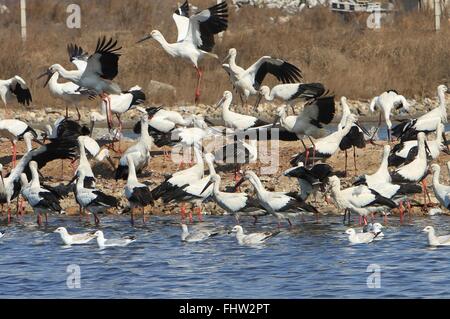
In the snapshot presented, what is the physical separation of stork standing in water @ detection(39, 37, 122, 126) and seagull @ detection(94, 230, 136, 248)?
209 inches

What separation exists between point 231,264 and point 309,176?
2157mm

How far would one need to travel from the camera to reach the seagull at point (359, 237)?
13.9 meters

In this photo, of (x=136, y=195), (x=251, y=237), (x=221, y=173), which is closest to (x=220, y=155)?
(x=221, y=173)

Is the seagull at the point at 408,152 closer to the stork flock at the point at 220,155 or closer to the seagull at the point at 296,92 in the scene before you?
the stork flock at the point at 220,155

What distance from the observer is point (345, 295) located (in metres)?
11.8

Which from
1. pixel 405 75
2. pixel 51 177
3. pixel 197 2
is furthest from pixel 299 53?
pixel 51 177

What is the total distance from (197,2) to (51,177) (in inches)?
818

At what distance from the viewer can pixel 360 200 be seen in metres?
14.5

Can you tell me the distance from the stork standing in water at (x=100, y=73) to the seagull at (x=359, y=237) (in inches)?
251

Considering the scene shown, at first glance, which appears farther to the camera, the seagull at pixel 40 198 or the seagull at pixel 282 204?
the seagull at pixel 40 198

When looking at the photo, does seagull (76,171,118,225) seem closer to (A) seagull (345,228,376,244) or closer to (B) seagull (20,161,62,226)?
(B) seagull (20,161,62,226)

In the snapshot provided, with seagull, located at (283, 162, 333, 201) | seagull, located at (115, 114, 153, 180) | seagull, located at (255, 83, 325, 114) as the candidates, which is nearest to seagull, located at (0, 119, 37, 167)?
seagull, located at (115, 114, 153, 180)

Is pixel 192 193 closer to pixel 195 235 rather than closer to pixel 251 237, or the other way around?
pixel 195 235

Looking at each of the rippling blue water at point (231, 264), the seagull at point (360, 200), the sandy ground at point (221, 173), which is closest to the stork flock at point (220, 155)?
→ the seagull at point (360, 200)
